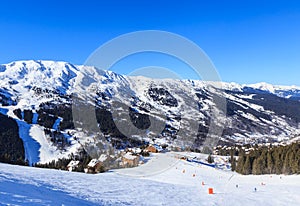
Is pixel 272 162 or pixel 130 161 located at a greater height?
pixel 272 162

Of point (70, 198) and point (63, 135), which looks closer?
point (70, 198)

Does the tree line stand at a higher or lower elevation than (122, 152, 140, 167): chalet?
higher

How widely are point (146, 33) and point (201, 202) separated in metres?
11.9

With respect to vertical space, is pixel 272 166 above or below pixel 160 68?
below

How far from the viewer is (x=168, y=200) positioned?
18547 millimetres

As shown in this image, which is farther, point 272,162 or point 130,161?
point 272,162

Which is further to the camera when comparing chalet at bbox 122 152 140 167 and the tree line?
chalet at bbox 122 152 140 167

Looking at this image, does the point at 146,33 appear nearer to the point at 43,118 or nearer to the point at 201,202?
the point at 201,202

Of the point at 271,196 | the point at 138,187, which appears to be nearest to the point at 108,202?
the point at 138,187

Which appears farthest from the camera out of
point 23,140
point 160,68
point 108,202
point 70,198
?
point 23,140

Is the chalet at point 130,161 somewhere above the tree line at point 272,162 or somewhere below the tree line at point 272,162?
below

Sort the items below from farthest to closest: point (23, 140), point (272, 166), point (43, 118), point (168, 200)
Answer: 1. point (43, 118)
2. point (23, 140)
3. point (272, 166)
4. point (168, 200)

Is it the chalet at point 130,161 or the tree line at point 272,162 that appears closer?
the tree line at point 272,162

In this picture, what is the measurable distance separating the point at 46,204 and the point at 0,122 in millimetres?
173698
